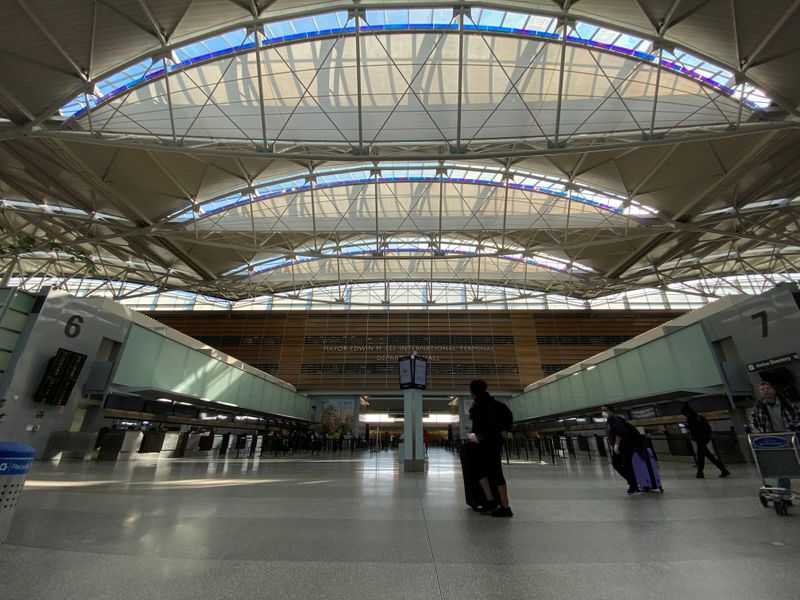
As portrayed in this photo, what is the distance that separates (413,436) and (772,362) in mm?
13041

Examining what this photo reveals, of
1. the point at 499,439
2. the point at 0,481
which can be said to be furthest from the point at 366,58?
the point at 0,481

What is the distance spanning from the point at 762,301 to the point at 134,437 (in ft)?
80.7

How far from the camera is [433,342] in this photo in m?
42.2

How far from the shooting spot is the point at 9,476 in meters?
3.19

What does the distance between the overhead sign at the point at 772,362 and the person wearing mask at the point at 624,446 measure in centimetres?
1050

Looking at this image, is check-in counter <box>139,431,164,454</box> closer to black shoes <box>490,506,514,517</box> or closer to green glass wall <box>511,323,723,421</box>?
black shoes <box>490,506,514,517</box>

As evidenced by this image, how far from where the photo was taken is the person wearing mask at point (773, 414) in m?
5.07

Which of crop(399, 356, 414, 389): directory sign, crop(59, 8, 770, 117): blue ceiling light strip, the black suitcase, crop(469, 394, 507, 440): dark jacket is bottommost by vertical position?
the black suitcase

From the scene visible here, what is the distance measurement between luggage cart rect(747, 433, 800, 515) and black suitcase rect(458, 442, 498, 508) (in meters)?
3.42

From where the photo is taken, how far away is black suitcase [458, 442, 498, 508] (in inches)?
198

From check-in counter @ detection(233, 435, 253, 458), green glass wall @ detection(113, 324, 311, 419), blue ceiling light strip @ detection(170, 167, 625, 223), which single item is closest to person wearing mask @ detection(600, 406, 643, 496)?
green glass wall @ detection(113, 324, 311, 419)

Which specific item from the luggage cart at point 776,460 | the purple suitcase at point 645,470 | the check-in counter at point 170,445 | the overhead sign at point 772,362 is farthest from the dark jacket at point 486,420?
the check-in counter at point 170,445

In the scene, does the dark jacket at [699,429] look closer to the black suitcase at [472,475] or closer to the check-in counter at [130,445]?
the black suitcase at [472,475]

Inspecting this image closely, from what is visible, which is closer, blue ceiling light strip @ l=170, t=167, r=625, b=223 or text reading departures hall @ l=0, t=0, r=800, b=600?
text reading departures hall @ l=0, t=0, r=800, b=600
